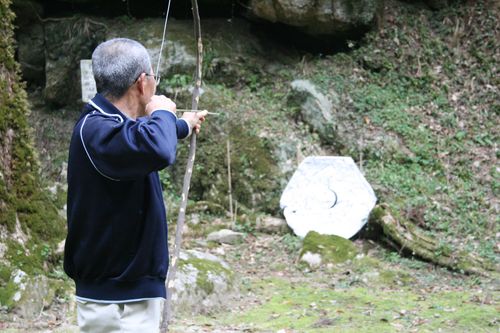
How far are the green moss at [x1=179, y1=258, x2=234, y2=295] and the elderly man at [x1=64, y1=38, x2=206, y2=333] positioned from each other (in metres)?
3.63

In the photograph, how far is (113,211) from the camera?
7.07 ft

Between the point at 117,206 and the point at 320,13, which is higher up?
the point at 320,13

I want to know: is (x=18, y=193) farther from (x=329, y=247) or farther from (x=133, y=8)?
(x=133, y=8)

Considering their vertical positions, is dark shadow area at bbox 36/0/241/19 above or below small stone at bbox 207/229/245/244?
above

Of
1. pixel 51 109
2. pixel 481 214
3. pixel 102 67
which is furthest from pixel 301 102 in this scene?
pixel 102 67

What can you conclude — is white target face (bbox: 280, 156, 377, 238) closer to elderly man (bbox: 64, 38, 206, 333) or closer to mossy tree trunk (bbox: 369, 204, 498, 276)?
mossy tree trunk (bbox: 369, 204, 498, 276)

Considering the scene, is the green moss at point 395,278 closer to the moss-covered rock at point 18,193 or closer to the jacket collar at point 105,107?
the moss-covered rock at point 18,193

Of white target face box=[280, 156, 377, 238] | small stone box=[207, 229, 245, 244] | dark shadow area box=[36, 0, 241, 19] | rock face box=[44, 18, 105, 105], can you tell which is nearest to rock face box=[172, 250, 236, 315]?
small stone box=[207, 229, 245, 244]

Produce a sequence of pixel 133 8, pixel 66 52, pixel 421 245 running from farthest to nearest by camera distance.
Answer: pixel 133 8 → pixel 66 52 → pixel 421 245

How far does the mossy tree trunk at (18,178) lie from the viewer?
5.36 metres

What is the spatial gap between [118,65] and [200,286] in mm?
3921

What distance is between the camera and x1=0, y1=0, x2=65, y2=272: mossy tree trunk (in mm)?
5363

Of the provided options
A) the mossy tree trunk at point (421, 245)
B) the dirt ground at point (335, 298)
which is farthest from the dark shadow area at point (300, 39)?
the dirt ground at point (335, 298)

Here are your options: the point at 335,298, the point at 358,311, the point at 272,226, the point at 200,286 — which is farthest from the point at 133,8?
the point at 358,311
